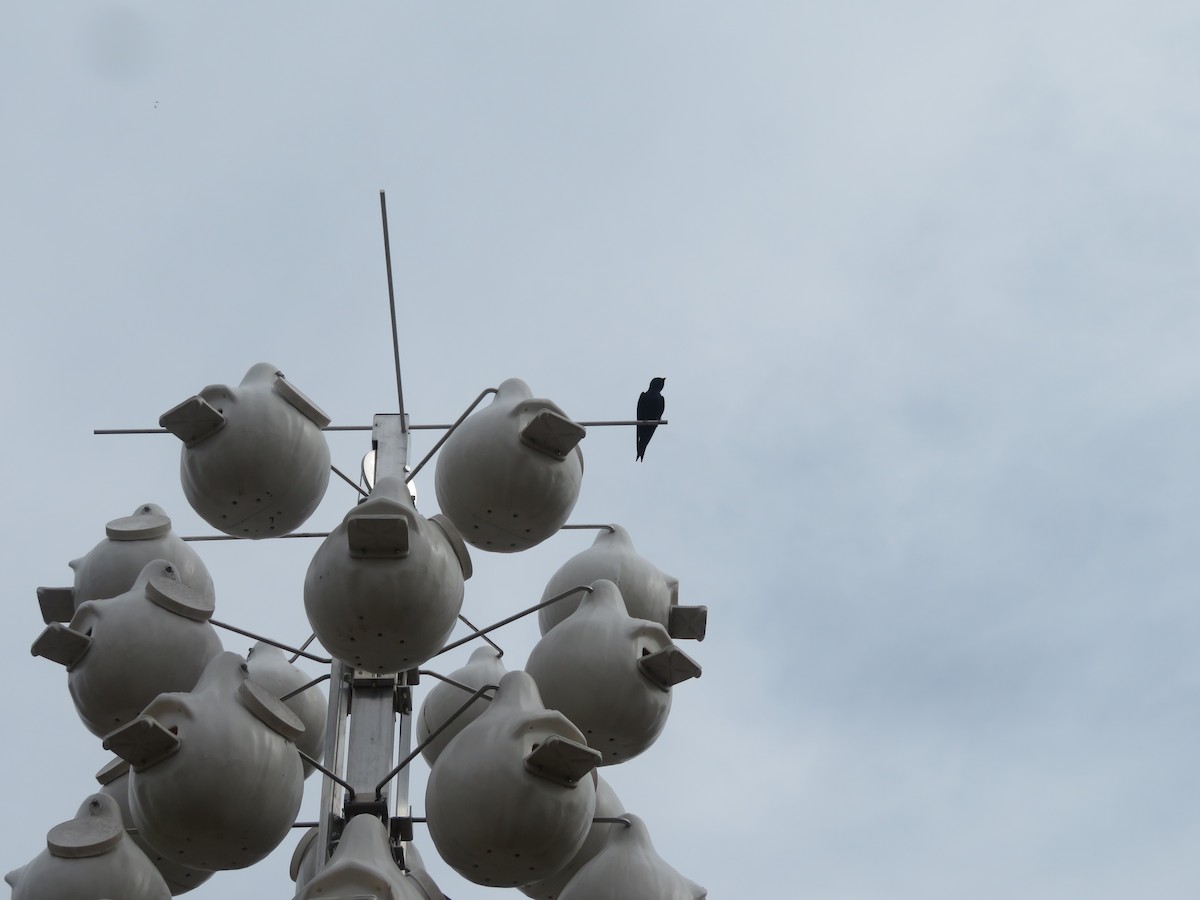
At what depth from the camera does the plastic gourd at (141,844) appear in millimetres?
7406

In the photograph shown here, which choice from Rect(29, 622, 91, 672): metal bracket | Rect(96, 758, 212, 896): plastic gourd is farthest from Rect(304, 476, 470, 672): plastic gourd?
Rect(96, 758, 212, 896): plastic gourd

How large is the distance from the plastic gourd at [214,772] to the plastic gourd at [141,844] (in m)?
0.95

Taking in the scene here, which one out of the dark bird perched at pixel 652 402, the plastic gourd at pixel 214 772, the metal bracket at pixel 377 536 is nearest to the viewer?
the plastic gourd at pixel 214 772

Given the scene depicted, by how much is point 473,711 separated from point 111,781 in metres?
2.00

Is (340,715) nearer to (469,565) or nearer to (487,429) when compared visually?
(469,565)

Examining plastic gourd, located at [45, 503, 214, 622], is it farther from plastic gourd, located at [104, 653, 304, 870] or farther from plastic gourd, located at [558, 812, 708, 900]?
plastic gourd, located at [558, 812, 708, 900]

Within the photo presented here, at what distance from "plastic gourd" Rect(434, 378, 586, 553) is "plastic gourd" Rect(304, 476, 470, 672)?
0.81m

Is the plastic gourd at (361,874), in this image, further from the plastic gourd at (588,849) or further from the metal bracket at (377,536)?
the plastic gourd at (588,849)

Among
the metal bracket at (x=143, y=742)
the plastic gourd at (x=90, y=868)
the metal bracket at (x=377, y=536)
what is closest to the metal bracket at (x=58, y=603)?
the plastic gourd at (x=90, y=868)

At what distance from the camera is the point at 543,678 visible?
7414 mm

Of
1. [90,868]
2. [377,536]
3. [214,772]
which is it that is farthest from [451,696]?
[214,772]

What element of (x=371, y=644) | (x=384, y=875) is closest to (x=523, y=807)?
(x=384, y=875)

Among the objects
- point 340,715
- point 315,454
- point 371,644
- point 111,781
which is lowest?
point 111,781

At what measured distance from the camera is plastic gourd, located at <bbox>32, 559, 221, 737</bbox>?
7.26 meters
